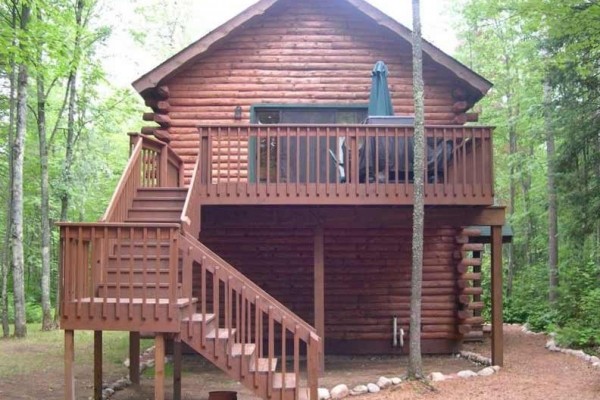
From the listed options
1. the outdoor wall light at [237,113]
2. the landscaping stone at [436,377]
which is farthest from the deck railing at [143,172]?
the landscaping stone at [436,377]

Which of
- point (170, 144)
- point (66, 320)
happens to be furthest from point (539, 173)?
point (66, 320)

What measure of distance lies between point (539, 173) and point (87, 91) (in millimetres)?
17582

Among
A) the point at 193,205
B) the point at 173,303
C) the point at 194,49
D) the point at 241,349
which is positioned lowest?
the point at 241,349

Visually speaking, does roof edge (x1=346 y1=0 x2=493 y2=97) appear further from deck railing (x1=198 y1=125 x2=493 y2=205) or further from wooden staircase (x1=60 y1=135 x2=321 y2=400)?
wooden staircase (x1=60 y1=135 x2=321 y2=400)

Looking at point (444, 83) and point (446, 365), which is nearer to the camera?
point (446, 365)

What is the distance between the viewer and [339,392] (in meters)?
8.88

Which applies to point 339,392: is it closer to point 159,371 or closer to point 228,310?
point 228,310

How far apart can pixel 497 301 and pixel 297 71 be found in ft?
20.8

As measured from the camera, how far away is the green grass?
1166cm

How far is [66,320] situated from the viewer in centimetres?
752

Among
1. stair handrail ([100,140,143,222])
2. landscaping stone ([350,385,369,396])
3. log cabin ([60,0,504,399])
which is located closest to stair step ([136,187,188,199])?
log cabin ([60,0,504,399])

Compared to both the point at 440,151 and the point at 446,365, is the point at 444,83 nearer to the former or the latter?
the point at 440,151

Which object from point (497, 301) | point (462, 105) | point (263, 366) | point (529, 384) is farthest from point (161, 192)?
point (462, 105)

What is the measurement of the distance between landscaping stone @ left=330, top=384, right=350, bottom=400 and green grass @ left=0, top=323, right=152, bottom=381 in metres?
4.74
